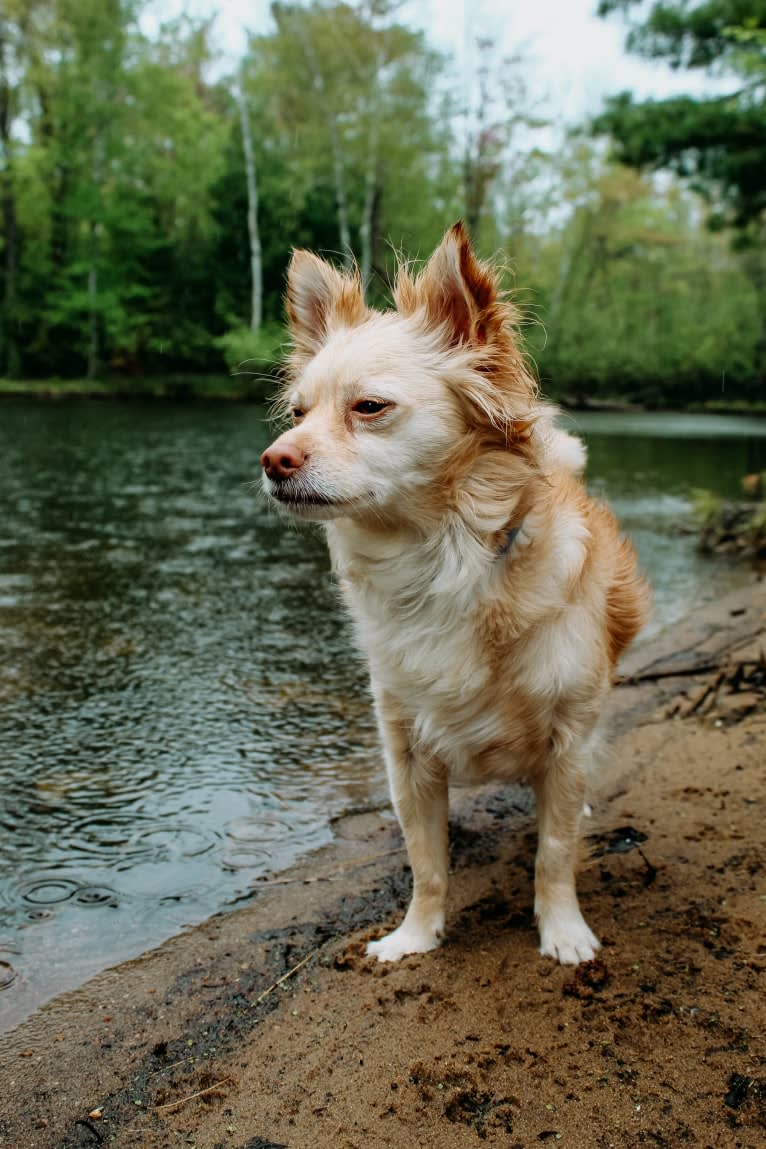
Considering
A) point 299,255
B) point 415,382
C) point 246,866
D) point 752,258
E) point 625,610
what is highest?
point 752,258

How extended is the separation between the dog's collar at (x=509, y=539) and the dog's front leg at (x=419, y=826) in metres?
0.65

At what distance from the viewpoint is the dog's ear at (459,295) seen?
9.62 ft

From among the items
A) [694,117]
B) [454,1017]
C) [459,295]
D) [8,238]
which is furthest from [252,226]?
[454,1017]

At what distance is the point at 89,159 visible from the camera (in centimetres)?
3556

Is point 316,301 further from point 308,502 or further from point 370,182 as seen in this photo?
point 370,182

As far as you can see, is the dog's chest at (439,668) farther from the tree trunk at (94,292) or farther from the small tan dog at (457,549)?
the tree trunk at (94,292)

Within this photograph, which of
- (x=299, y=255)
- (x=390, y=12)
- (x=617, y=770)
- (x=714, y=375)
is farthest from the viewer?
(x=714, y=375)

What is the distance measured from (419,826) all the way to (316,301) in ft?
6.34

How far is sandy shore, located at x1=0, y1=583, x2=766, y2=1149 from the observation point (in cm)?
228

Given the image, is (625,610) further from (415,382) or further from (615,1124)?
(615,1124)

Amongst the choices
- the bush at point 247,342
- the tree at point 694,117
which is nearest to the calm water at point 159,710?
the tree at point 694,117

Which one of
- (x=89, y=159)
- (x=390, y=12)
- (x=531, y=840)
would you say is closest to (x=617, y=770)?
(x=531, y=840)

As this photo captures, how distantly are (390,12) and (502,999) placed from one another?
36400 millimetres

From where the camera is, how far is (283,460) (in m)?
2.79
